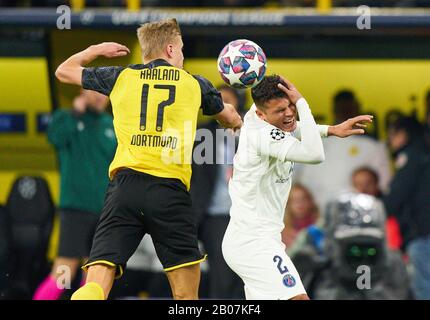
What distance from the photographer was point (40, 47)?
12.6m

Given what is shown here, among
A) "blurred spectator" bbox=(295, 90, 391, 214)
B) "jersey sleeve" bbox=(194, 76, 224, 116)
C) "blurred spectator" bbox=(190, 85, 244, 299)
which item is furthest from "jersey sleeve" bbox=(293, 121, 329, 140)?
"blurred spectator" bbox=(295, 90, 391, 214)

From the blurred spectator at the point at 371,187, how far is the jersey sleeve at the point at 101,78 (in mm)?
4517

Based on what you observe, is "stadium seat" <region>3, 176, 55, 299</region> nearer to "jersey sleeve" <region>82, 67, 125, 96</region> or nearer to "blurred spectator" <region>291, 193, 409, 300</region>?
"blurred spectator" <region>291, 193, 409, 300</region>

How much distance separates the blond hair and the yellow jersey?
6 cm

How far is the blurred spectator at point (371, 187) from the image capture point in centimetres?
1191

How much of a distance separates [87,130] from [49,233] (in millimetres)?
1205

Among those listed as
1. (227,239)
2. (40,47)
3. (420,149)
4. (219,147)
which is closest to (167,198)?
(227,239)

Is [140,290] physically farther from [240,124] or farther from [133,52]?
[240,124]

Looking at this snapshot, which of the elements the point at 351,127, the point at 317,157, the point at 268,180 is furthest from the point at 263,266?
the point at 351,127

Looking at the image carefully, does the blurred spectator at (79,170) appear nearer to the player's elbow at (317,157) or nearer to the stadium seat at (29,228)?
the stadium seat at (29,228)

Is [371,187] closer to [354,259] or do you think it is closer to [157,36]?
[354,259]

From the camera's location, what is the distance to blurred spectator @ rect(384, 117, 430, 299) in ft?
37.5

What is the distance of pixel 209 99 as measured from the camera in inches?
306

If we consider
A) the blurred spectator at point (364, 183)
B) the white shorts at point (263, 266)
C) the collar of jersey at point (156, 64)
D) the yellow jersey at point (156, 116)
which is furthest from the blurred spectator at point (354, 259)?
the collar of jersey at point (156, 64)
